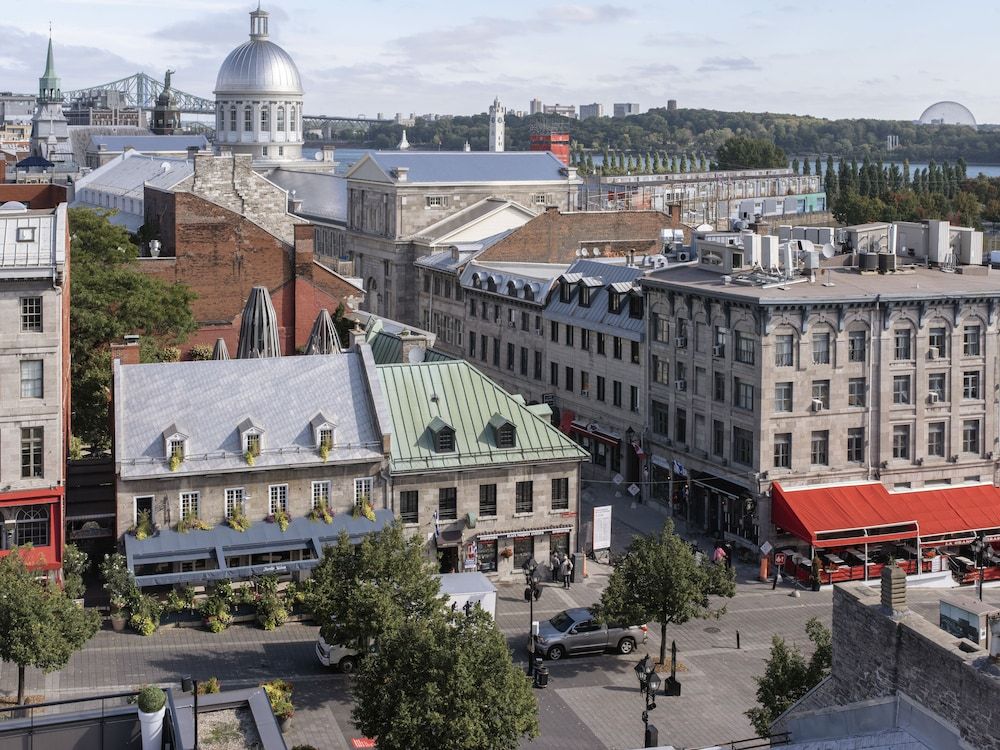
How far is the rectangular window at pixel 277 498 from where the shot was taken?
54438mm

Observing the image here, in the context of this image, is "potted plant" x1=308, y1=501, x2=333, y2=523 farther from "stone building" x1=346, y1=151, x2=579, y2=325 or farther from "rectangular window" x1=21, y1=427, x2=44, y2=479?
"stone building" x1=346, y1=151, x2=579, y2=325

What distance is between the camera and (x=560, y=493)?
59031mm

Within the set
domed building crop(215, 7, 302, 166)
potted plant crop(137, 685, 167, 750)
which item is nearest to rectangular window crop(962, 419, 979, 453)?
potted plant crop(137, 685, 167, 750)

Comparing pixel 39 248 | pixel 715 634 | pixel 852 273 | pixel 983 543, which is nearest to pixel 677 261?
pixel 852 273

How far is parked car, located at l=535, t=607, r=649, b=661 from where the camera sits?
49.4m

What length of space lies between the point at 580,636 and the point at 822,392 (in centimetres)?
1905

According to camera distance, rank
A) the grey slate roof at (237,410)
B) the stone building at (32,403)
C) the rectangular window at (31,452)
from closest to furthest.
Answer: the stone building at (32,403)
the rectangular window at (31,452)
the grey slate roof at (237,410)

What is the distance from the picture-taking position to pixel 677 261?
268 ft

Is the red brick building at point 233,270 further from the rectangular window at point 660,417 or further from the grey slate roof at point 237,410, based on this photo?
the grey slate roof at point 237,410

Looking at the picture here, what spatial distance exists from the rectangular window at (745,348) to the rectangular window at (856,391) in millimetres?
4390

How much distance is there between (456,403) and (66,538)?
51.2ft

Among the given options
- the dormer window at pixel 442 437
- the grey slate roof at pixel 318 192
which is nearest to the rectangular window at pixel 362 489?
the dormer window at pixel 442 437

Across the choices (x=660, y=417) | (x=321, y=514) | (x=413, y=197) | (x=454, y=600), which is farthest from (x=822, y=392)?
(x=413, y=197)

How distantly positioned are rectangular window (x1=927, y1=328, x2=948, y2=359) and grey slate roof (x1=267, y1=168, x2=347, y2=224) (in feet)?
252
